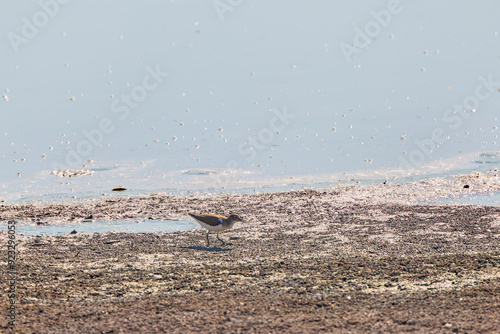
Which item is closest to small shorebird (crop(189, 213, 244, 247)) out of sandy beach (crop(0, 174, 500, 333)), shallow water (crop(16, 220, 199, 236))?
sandy beach (crop(0, 174, 500, 333))

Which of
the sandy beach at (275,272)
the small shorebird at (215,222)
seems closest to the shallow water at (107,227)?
the sandy beach at (275,272)

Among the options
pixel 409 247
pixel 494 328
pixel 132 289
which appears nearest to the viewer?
pixel 494 328

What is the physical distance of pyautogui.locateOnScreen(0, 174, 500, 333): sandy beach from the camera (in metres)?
11.7

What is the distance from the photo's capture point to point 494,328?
11.0 meters

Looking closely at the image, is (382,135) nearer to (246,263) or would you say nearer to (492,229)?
(492,229)

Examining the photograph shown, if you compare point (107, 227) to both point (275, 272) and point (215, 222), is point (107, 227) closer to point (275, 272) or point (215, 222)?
point (215, 222)

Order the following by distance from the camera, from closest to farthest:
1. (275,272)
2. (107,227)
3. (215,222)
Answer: (275,272), (215,222), (107,227)

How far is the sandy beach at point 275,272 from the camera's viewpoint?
38.4ft

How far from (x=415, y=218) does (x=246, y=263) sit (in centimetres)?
738

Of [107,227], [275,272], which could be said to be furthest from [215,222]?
[107,227]

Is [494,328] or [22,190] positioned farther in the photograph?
[22,190]

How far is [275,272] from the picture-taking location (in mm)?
14852

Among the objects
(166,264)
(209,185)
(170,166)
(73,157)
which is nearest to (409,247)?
(166,264)

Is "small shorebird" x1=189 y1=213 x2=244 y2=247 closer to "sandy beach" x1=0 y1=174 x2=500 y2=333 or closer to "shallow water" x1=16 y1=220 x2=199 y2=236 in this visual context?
"sandy beach" x1=0 y1=174 x2=500 y2=333
